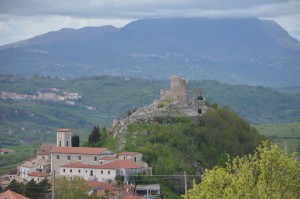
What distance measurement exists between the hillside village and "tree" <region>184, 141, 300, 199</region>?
25139mm

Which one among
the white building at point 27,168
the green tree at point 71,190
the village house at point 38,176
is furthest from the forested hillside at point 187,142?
the green tree at point 71,190

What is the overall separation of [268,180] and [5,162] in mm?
80865

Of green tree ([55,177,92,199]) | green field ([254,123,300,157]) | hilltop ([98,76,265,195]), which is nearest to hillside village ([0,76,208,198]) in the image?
hilltop ([98,76,265,195])

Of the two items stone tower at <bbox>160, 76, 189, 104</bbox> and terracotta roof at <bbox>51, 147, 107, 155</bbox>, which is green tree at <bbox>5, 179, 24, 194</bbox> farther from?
stone tower at <bbox>160, 76, 189, 104</bbox>

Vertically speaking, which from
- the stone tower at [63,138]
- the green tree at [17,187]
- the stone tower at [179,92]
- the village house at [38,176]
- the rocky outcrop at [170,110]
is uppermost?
the stone tower at [179,92]

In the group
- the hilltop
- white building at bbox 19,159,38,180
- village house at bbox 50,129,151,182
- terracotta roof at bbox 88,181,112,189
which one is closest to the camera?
terracotta roof at bbox 88,181,112,189

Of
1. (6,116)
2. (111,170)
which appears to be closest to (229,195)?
(111,170)

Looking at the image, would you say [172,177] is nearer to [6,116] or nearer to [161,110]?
[161,110]

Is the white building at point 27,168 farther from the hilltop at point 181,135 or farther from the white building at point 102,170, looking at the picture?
the hilltop at point 181,135

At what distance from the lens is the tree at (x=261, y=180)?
28328 mm

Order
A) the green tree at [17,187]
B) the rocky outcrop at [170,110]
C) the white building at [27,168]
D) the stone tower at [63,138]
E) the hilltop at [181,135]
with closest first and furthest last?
the green tree at [17,187]
the white building at [27,168]
the hilltop at [181,135]
the stone tower at [63,138]
the rocky outcrop at [170,110]

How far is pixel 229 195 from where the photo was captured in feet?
92.7

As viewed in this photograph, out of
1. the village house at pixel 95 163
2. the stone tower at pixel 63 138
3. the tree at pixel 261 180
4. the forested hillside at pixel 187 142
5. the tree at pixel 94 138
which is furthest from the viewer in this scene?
the tree at pixel 94 138

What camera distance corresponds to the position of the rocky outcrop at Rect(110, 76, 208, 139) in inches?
2953
